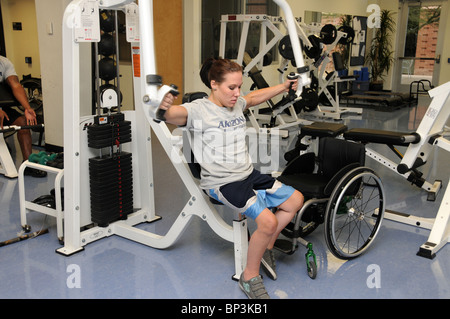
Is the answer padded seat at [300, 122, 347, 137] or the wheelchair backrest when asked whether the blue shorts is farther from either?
padded seat at [300, 122, 347, 137]

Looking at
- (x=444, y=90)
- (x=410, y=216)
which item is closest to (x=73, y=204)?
(x=410, y=216)

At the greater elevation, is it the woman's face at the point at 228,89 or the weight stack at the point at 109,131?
the woman's face at the point at 228,89

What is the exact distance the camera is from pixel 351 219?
3029 mm

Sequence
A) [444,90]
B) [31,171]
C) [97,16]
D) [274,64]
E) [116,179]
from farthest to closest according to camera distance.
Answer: [274,64] → [31,171] → [444,90] → [116,179] → [97,16]

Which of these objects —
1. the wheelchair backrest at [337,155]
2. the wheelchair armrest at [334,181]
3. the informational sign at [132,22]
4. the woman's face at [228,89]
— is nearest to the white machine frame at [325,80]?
the wheelchair backrest at [337,155]

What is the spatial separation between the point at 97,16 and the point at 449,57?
990cm

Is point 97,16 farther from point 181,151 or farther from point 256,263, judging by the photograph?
point 256,263

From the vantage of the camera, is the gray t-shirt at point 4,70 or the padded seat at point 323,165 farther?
the gray t-shirt at point 4,70

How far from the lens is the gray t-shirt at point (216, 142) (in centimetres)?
206

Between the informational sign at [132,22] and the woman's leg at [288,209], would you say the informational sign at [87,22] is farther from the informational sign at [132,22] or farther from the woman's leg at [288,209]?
the woman's leg at [288,209]

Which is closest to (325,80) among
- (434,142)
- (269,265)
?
(434,142)

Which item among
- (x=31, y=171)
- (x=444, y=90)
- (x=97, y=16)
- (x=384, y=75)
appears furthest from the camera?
(x=384, y=75)

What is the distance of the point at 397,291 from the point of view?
2.11 metres

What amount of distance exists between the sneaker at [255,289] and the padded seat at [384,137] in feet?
4.81
